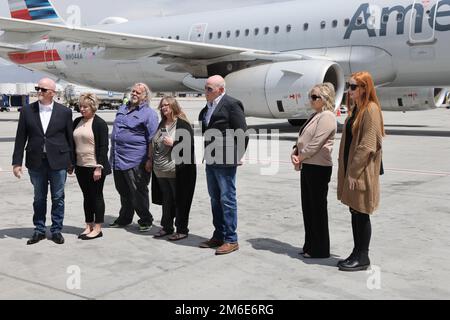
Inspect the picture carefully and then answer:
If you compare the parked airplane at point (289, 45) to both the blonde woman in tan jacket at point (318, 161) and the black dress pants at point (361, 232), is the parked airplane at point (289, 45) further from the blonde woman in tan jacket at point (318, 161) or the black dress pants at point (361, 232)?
the black dress pants at point (361, 232)

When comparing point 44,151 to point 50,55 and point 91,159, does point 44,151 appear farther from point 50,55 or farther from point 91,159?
point 50,55

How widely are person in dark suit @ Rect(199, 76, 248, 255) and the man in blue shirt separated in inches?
32.6

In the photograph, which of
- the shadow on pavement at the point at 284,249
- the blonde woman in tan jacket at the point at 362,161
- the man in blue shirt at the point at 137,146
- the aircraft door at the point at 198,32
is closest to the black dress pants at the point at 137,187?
the man in blue shirt at the point at 137,146

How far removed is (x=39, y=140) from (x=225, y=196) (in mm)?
1791

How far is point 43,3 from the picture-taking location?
22156 mm

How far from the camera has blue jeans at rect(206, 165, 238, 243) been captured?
15.1 ft

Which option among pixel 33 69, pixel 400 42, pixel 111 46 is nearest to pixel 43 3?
pixel 33 69

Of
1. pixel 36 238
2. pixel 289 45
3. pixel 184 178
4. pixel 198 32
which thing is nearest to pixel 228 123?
pixel 184 178

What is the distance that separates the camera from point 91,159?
16.6ft

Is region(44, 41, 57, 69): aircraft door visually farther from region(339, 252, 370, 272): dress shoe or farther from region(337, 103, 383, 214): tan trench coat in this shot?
region(339, 252, 370, 272): dress shoe

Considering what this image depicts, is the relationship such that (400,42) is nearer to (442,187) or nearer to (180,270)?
(442,187)

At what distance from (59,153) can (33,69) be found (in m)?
19.6

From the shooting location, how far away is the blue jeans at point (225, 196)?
15.1ft

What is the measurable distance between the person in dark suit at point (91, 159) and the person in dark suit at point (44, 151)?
137 mm
